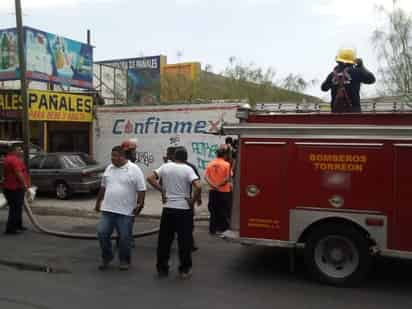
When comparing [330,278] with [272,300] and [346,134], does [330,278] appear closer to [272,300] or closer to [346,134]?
[272,300]

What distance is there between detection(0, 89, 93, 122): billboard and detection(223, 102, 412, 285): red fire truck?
490 inches

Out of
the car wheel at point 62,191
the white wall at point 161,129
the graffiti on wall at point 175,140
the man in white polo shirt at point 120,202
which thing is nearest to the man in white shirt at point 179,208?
the man in white polo shirt at point 120,202

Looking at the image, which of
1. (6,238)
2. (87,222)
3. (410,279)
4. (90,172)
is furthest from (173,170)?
(90,172)

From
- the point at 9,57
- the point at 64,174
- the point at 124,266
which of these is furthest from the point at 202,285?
the point at 9,57

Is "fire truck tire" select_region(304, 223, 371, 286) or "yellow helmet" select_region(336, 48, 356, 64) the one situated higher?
"yellow helmet" select_region(336, 48, 356, 64)

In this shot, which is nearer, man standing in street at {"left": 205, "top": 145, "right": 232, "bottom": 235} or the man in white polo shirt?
the man in white polo shirt

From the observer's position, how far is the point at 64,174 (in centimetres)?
1600

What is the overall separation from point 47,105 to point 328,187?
1388cm

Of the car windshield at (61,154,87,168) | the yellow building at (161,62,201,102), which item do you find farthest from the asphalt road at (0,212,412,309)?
the yellow building at (161,62,201,102)

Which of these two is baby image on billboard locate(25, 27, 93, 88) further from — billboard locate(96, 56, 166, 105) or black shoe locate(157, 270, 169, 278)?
black shoe locate(157, 270, 169, 278)

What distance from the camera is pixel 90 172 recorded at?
16000mm

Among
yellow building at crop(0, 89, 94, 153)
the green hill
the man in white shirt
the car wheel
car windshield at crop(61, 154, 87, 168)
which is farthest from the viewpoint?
the green hill

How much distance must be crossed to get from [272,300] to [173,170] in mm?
2091

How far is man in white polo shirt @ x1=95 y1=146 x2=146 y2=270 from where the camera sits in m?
7.13
